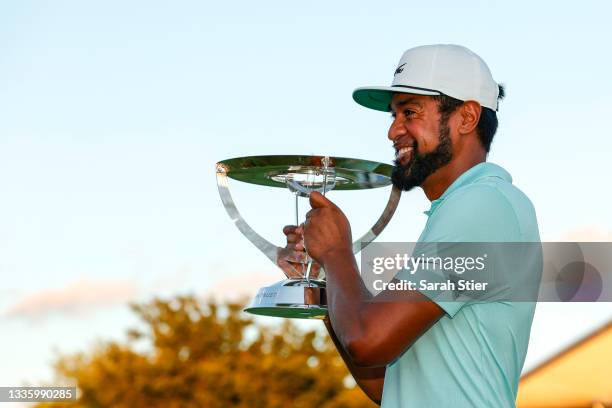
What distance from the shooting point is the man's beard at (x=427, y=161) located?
306 centimetres

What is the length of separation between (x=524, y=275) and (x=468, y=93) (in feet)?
1.86

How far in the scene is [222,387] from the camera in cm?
1449

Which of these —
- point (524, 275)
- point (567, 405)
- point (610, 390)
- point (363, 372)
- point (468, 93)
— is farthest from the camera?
point (567, 405)

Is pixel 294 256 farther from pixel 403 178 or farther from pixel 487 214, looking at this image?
pixel 487 214

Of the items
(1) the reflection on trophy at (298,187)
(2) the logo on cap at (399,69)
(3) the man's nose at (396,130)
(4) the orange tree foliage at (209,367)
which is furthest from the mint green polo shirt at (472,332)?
(4) the orange tree foliage at (209,367)

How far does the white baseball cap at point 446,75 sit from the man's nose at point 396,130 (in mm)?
93

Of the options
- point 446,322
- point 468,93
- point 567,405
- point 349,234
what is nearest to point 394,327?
point 446,322

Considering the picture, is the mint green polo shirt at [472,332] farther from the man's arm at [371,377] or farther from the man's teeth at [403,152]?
the man's arm at [371,377]

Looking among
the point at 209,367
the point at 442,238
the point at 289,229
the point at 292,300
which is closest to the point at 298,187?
the point at 289,229

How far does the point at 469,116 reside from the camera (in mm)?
3111

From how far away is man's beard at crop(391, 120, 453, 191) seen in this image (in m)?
3.06

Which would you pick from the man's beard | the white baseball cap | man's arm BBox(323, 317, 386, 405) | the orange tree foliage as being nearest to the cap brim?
the white baseball cap

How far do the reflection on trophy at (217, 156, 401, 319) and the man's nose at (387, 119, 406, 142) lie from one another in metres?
0.36

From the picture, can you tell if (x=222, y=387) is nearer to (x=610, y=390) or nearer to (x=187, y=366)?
(x=187, y=366)
